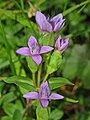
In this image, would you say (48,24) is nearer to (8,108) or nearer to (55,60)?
(55,60)

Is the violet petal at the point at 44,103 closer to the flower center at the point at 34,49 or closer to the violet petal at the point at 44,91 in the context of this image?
the violet petal at the point at 44,91

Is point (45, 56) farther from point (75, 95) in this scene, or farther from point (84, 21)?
point (84, 21)

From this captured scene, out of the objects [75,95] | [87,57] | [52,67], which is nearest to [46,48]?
[52,67]

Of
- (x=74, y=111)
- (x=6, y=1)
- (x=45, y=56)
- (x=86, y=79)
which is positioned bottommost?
(x=74, y=111)

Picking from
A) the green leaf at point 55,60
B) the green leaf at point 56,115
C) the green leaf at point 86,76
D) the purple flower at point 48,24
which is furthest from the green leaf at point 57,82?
the green leaf at point 86,76

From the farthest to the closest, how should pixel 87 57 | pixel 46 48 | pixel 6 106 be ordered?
pixel 87 57 → pixel 6 106 → pixel 46 48

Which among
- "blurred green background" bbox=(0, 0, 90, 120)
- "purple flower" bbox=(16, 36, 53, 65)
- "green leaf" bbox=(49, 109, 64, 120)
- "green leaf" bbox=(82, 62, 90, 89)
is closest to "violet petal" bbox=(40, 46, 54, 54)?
"purple flower" bbox=(16, 36, 53, 65)

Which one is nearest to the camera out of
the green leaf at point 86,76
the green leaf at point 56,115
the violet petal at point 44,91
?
the violet petal at point 44,91

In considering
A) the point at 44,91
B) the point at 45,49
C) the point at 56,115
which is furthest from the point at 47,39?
the point at 56,115

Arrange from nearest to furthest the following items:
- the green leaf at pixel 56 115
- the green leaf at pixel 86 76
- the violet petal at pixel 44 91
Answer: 1. the violet petal at pixel 44 91
2. the green leaf at pixel 56 115
3. the green leaf at pixel 86 76
